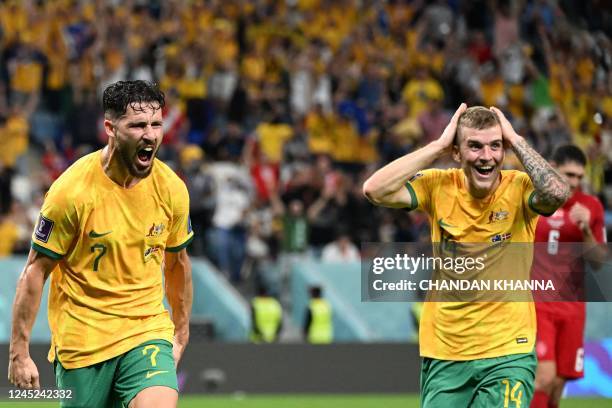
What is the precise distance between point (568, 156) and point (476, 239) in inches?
107

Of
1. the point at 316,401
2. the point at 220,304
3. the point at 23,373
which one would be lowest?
the point at 316,401

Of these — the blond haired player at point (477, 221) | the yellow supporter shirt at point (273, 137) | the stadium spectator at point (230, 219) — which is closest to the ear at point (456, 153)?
the blond haired player at point (477, 221)

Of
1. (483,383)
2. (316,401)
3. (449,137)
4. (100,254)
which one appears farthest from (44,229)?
(316,401)

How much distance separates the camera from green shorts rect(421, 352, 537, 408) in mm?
6988

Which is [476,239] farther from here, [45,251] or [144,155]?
[45,251]

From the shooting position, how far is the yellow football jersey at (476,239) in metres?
7.19

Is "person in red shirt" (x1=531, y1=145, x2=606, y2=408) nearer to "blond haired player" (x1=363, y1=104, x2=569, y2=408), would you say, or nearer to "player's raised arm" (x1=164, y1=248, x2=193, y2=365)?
"blond haired player" (x1=363, y1=104, x2=569, y2=408)

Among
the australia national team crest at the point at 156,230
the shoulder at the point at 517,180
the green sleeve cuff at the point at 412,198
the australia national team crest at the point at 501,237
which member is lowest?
the australia national team crest at the point at 501,237

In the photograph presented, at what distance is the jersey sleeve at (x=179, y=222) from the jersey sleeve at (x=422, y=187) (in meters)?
1.30

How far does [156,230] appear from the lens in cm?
685

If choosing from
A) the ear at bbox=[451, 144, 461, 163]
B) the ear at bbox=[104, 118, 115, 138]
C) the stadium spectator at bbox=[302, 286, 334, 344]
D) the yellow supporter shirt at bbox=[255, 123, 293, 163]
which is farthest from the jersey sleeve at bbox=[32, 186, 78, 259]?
the yellow supporter shirt at bbox=[255, 123, 293, 163]

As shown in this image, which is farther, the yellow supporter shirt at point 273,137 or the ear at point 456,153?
the yellow supporter shirt at point 273,137

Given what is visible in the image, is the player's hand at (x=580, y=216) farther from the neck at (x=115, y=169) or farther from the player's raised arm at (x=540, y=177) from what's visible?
the neck at (x=115, y=169)

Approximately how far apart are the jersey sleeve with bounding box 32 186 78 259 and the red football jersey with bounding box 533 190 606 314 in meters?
4.33
